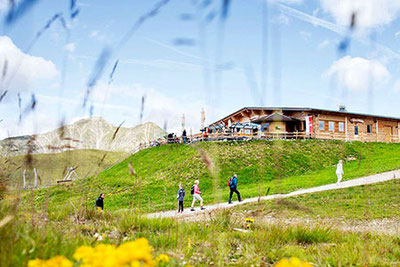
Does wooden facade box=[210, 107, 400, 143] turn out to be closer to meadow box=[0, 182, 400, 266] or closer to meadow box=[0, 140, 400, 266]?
meadow box=[0, 140, 400, 266]

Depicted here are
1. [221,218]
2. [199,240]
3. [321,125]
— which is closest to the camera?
[199,240]

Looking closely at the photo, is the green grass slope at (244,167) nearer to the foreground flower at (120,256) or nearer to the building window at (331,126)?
the building window at (331,126)

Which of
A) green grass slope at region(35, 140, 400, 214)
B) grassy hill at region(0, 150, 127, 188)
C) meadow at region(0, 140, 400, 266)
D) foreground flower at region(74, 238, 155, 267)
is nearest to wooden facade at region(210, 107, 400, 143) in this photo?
green grass slope at region(35, 140, 400, 214)

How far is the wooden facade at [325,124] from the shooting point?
38844 millimetres

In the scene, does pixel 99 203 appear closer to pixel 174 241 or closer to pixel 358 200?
pixel 174 241

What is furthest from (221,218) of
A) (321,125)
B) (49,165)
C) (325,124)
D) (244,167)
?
(325,124)

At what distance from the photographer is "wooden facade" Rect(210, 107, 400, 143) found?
3884 centimetres

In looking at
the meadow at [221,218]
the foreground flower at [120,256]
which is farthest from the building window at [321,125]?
the foreground flower at [120,256]

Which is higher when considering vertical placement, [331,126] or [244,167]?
[331,126]

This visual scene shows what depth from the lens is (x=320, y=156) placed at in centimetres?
3288

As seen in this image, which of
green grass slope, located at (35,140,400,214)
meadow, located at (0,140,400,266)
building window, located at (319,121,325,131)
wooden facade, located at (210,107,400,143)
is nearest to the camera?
meadow, located at (0,140,400,266)

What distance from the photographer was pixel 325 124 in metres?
40.7

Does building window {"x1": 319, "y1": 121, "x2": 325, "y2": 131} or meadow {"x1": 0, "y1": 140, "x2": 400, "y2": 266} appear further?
building window {"x1": 319, "y1": 121, "x2": 325, "y2": 131}

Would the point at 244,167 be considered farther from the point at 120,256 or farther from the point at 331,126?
the point at 120,256
